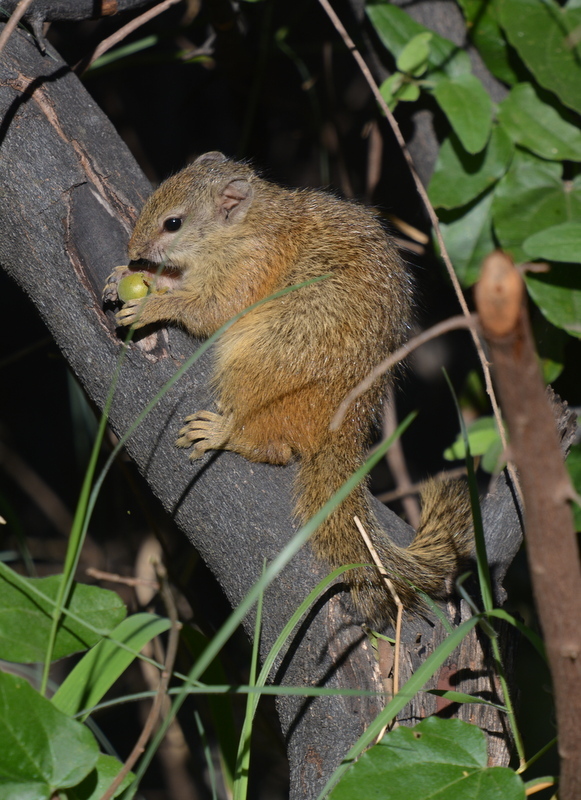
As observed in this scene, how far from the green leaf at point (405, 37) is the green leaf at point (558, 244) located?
0.86 metres

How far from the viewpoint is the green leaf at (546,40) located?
2.00 metres

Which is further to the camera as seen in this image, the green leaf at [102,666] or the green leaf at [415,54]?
the green leaf at [415,54]

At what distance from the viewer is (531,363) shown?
746 millimetres

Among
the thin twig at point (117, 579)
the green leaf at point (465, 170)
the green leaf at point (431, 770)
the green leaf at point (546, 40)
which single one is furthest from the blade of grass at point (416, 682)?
the green leaf at point (546, 40)

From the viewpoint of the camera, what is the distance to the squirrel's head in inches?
85.1

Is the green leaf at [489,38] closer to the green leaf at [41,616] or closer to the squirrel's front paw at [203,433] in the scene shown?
the squirrel's front paw at [203,433]

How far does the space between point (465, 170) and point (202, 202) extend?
0.84m

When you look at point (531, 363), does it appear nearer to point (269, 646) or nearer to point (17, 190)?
point (269, 646)

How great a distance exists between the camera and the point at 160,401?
1670mm

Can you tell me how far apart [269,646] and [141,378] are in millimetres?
679

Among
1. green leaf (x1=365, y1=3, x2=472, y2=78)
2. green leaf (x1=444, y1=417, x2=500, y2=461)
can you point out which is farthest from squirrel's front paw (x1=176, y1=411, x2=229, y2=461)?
green leaf (x1=365, y1=3, x2=472, y2=78)

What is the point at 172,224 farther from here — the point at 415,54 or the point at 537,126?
the point at 537,126

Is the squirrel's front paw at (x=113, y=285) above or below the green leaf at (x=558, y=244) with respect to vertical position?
above

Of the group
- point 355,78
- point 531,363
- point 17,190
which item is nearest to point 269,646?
point 531,363
